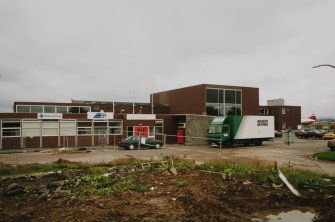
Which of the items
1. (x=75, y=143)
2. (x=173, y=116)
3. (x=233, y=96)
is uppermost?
(x=233, y=96)

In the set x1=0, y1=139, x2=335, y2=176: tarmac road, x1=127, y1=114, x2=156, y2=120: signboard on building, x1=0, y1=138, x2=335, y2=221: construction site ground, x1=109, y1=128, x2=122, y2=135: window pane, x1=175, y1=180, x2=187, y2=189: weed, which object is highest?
x1=127, y1=114, x2=156, y2=120: signboard on building

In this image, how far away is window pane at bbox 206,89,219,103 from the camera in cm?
4032

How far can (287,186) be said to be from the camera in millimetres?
10727

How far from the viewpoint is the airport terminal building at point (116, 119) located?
30.7 metres

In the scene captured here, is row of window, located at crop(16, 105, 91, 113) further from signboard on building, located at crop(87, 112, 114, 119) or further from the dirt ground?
the dirt ground

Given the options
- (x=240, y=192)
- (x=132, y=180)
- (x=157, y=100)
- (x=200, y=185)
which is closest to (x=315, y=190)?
(x=240, y=192)

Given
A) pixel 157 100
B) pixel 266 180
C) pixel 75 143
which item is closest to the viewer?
pixel 266 180

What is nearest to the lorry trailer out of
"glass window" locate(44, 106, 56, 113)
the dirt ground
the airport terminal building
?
the airport terminal building

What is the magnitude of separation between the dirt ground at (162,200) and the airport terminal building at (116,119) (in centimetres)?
1757

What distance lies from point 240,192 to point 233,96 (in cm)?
3373

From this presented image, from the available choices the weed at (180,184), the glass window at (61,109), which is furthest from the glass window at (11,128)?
the weed at (180,184)

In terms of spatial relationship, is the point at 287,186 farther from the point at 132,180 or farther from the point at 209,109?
the point at 209,109

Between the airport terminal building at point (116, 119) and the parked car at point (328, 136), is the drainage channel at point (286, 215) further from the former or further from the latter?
the parked car at point (328, 136)

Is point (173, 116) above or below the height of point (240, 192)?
above
